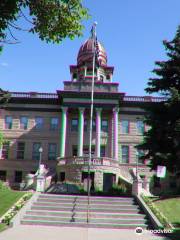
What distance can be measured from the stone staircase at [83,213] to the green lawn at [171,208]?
1.41 m

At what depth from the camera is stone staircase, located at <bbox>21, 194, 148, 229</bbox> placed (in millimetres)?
17156

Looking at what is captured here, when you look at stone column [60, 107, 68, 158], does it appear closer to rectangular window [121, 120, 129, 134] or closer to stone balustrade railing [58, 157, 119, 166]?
stone balustrade railing [58, 157, 119, 166]

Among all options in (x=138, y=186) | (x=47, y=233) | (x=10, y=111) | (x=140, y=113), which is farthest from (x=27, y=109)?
(x=47, y=233)

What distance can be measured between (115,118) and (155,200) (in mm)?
19974

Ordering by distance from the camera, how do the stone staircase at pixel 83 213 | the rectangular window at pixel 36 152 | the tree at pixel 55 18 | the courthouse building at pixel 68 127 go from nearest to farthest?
1. the tree at pixel 55 18
2. the stone staircase at pixel 83 213
3. the courthouse building at pixel 68 127
4. the rectangular window at pixel 36 152

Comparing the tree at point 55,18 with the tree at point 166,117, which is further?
the tree at point 166,117

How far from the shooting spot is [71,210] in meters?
19.7

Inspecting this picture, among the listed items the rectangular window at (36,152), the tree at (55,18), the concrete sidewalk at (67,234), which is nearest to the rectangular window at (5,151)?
the rectangular window at (36,152)

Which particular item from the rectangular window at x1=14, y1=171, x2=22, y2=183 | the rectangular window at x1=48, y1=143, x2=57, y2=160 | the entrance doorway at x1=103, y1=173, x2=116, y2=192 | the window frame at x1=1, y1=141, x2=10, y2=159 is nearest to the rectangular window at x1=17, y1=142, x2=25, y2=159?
the window frame at x1=1, y1=141, x2=10, y2=159

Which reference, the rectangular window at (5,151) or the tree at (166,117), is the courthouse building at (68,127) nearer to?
the rectangular window at (5,151)

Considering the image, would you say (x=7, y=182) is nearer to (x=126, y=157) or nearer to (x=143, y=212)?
(x=126, y=157)

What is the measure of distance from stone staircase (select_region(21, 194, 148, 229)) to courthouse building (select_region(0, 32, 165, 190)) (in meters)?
17.3

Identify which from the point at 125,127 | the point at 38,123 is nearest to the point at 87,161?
the point at 125,127

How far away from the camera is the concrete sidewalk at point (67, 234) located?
13523mm
